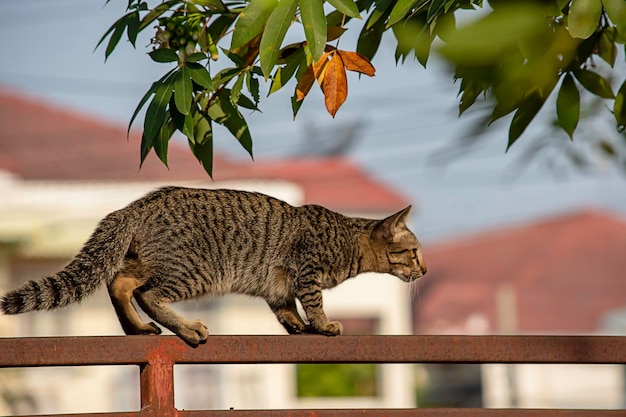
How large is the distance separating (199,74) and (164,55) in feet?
0.42

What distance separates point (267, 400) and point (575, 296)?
31.6 feet

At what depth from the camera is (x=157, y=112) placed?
2.73 metres

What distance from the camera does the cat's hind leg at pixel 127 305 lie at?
342 cm

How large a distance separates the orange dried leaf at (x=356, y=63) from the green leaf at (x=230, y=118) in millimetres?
391

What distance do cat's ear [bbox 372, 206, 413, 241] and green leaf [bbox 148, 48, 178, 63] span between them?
1720mm

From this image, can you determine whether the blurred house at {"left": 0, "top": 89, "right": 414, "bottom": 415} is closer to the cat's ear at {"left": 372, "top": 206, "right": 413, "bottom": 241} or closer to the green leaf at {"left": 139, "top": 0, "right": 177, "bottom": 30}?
the cat's ear at {"left": 372, "top": 206, "right": 413, "bottom": 241}

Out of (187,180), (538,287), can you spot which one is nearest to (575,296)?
(538,287)

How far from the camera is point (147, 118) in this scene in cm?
273

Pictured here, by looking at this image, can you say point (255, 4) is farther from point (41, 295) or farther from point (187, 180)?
point (187, 180)

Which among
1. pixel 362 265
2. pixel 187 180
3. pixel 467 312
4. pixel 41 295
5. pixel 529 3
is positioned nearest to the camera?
pixel 529 3

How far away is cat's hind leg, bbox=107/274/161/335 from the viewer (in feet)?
11.2

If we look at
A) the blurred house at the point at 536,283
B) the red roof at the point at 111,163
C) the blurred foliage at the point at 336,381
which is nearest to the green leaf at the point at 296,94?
the red roof at the point at 111,163

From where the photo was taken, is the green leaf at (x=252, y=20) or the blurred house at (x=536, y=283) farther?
the blurred house at (x=536, y=283)

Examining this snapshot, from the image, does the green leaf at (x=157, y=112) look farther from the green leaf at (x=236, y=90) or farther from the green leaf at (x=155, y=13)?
the green leaf at (x=155, y=13)
